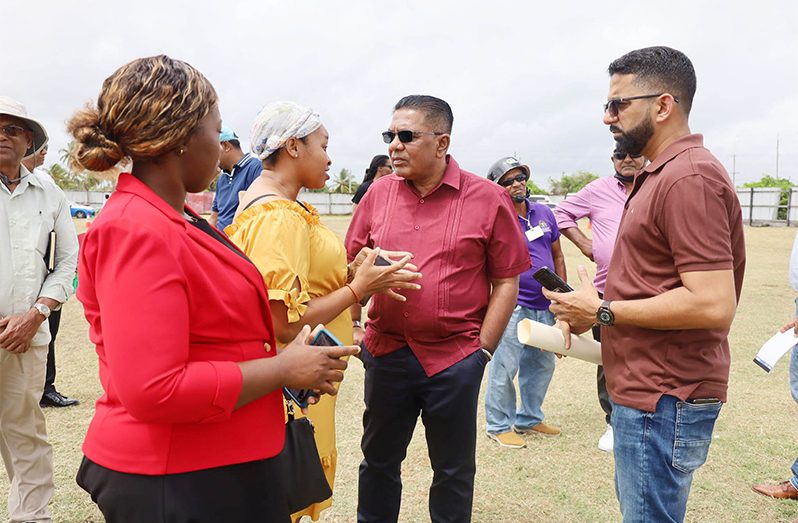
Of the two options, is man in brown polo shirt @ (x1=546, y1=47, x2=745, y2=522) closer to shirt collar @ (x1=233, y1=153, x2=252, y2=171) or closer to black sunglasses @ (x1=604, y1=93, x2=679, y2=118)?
black sunglasses @ (x1=604, y1=93, x2=679, y2=118)

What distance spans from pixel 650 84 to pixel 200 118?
1.59 metres

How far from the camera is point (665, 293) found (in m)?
2.00

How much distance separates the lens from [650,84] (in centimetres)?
217

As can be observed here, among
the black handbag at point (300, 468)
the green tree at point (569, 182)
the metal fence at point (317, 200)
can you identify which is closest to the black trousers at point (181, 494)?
the black handbag at point (300, 468)

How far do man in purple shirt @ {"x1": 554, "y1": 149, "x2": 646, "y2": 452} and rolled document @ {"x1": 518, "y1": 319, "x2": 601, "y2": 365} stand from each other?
2.10m

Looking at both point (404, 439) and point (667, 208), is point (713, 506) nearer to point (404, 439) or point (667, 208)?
point (404, 439)

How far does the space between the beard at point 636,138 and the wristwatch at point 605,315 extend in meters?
0.61

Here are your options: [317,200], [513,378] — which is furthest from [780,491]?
[317,200]

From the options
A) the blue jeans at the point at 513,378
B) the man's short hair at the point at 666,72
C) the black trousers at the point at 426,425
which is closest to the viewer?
the man's short hair at the point at 666,72

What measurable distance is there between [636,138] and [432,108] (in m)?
1.23

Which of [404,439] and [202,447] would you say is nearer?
[202,447]

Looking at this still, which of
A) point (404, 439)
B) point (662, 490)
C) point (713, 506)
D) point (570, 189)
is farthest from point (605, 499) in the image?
point (570, 189)

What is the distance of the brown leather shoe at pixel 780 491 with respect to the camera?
152 inches

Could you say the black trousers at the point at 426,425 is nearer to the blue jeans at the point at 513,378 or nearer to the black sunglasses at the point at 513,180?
the blue jeans at the point at 513,378
